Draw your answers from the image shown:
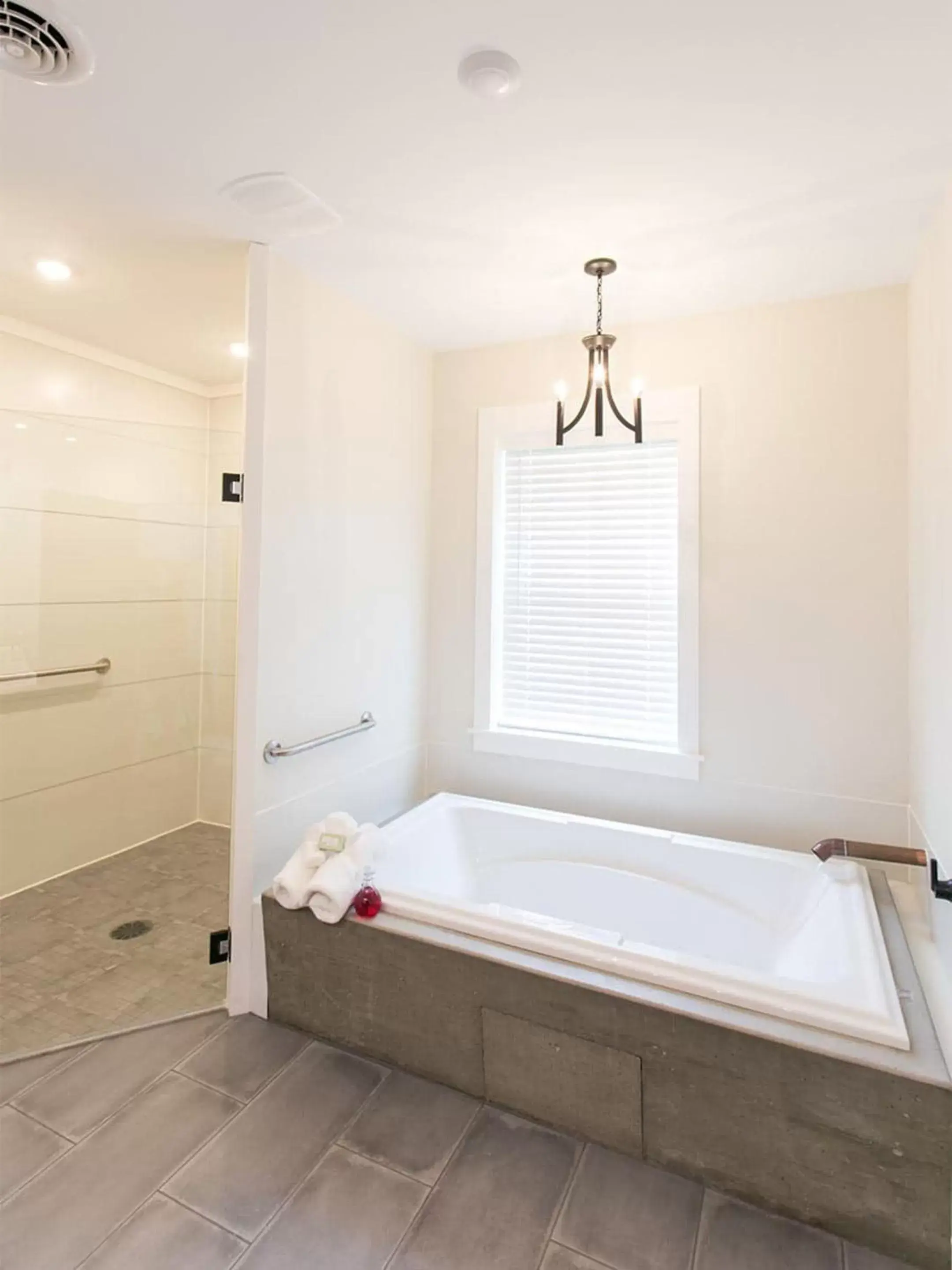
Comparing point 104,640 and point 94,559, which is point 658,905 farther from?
point 94,559

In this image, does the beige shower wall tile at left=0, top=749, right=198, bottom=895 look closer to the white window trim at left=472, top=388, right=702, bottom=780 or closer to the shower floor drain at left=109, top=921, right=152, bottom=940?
the shower floor drain at left=109, top=921, right=152, bottom=940

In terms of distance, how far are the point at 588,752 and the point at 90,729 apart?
241 centimetres

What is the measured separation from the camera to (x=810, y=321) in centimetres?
237

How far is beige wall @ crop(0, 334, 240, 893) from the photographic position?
282cm

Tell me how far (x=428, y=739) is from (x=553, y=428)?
5.06 ft

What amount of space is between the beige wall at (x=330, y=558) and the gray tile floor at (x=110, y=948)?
22.9 inches

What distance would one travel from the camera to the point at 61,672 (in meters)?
3.00

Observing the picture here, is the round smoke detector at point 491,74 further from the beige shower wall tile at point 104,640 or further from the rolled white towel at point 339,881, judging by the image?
the beige shower wall tile at point 104,640

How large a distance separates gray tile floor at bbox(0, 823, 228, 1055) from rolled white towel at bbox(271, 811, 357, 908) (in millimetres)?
539

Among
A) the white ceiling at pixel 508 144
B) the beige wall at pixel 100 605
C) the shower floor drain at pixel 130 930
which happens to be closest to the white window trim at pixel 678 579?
the white ceiling at pixel 508 144

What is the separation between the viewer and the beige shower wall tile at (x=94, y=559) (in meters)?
2.81

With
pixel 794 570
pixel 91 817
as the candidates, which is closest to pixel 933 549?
pixel 794 570

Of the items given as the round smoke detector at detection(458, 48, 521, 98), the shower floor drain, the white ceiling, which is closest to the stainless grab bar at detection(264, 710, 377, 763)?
the shower floor drain

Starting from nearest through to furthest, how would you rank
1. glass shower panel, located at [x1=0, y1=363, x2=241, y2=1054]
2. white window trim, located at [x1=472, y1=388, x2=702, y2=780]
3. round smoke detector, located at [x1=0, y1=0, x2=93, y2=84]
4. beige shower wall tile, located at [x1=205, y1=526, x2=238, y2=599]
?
round smoke detector, located at [x1=0, y1=0, x2=93, y2=84]
glass shower panel, located at [x1=0, y1=363, x2=241, y2=1054]
white window trim, located at [x1=472, y1=388, x2=702, y2=780]
beige shower wall tile, located at [x1=205, y1=526, x2=238, y2=599]
